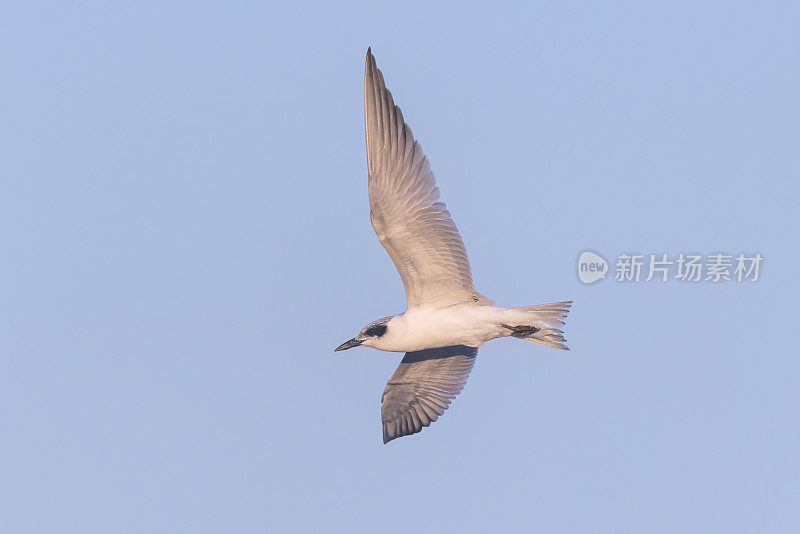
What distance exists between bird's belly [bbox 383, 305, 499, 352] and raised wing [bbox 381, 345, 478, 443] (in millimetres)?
2102

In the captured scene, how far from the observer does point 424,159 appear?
1961cm

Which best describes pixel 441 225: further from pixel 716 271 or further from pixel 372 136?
pixel 716 271

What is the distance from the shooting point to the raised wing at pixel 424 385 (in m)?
22.6

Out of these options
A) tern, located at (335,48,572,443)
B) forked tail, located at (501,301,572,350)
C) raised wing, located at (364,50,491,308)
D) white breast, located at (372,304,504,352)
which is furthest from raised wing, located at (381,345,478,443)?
raised wing, located at (364,50,491,308)

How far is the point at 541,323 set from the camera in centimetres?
2052

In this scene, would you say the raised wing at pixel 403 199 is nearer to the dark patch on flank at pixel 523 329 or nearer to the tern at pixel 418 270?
the tern at pixel 418 270

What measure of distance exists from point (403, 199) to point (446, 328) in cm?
232

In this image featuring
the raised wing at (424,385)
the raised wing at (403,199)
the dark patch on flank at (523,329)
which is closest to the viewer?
the raised wing at (403,199)

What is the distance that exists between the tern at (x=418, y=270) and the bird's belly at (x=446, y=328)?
16 mm

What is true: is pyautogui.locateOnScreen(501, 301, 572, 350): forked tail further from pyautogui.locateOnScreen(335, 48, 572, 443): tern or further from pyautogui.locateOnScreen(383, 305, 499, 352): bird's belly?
pyautogui.locateOnScreen(383, 305, 499, 352): bird's belly

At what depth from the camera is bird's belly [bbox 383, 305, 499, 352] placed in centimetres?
2045

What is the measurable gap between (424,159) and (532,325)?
3.21m

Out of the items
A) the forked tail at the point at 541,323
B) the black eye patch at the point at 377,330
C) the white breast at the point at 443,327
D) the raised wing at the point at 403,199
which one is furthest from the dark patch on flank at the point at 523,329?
the black eye patch at the point at 377,330

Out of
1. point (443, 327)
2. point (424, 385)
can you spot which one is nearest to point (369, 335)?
point (443, 327)
